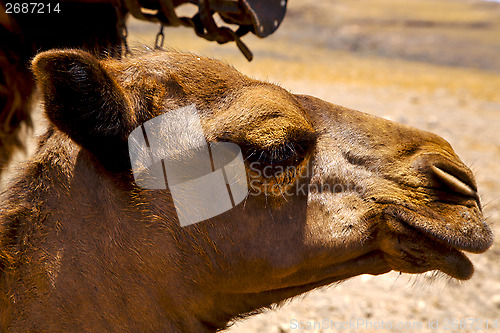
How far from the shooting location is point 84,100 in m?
1.91

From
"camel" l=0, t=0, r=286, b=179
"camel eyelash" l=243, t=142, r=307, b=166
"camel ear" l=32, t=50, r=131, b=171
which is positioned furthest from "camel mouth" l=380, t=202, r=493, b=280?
"camel" l=0, t=0, r=286, b=179

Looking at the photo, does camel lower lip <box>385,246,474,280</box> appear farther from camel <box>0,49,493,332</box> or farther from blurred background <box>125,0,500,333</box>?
blurred background <box>125,0,500,333</box>

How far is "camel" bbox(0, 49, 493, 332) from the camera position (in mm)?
2027

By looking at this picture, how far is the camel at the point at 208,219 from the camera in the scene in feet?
6.65

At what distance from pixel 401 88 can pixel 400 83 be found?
1.44 metres

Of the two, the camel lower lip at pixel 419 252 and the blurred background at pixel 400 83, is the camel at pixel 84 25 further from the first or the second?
the camel lower lip at pixel 419 252

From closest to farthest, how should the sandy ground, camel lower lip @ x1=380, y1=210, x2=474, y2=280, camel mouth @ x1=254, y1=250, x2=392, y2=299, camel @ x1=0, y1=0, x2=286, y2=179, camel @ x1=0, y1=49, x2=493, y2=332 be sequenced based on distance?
camel @ x1=0, y1=49, x2=493, y2=332 < camel lower lip @ x1=380, y1=210, x2=474, y2=280 < camel mouth @ x1=254, y1=250, x2=392, y2=299 < camel @ x1=0, y1=0, x2=286, y2=179 < the sandy ground

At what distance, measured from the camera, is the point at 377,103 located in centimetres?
1020

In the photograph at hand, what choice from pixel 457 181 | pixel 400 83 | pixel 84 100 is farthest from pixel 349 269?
pixel 400 83

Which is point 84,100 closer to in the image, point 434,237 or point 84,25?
point 434,237

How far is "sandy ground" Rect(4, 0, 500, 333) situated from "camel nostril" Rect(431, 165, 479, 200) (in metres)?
0.48

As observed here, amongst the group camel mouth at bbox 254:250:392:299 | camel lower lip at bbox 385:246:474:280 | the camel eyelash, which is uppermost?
the camel eyelash

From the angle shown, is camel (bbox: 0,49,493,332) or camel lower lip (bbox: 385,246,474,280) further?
camel lower lip (bbox: 385,246,474,280)

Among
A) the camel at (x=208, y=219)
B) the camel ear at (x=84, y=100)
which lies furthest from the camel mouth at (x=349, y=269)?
the camel ear at (x=84, y=100)
